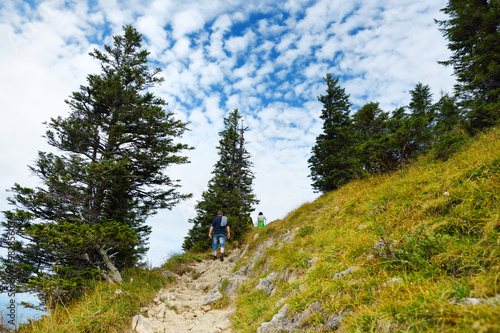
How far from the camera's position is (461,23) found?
11.5 metres

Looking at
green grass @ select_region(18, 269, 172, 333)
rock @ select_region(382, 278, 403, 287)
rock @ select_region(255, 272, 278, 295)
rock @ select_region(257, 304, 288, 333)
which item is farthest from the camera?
rock @ select_region(255, 272, 278, 295)

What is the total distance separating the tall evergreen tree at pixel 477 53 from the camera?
9.52 m

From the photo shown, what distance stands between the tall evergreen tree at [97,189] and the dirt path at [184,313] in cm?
212

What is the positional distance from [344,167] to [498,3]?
11.6 m

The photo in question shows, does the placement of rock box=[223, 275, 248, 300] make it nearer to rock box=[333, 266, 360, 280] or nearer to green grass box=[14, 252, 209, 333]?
green grass box=[14, 252, 209, 333]

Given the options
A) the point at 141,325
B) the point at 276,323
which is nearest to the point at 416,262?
the point at 276,323

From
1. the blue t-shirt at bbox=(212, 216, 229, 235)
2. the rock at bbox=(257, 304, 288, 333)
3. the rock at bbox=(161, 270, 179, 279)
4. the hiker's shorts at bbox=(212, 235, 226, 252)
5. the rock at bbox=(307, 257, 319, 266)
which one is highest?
the blue t-shirt at bbox=(212, 216, 229, 235)

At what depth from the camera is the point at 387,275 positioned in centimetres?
329

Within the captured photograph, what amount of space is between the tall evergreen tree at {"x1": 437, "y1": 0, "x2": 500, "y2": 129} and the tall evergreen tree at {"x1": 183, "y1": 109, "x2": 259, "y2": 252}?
49.1 ft

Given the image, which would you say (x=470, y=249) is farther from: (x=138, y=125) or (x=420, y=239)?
(x=138, y=125)

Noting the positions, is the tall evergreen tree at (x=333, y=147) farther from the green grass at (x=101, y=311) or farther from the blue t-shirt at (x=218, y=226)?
the green grass at (x=101, y=311)

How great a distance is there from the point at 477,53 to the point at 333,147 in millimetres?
9877

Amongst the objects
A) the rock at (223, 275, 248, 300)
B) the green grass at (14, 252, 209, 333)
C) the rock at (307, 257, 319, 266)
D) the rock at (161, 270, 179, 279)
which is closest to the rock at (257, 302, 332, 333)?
the rock at (307, 257, 319, 266)

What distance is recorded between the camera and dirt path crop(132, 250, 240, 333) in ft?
17.8
